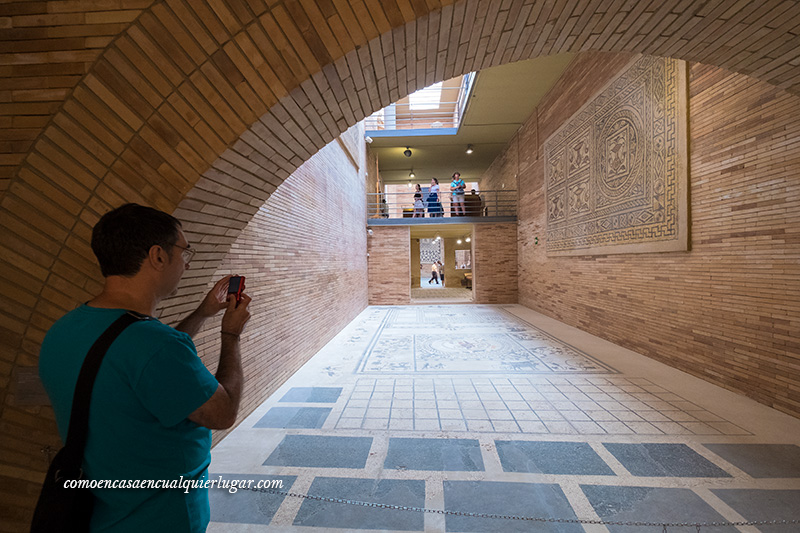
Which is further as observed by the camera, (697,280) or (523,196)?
(523,196)

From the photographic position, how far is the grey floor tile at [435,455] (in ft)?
7.91

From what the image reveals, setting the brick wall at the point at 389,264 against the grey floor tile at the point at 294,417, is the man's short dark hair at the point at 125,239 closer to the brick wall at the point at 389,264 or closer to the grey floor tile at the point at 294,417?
the grey floor tile at the point at 294,417

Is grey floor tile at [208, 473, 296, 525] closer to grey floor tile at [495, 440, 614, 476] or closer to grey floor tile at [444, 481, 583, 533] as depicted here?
grey floor tile at [444, 481, 583, 533]

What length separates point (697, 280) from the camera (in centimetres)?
408

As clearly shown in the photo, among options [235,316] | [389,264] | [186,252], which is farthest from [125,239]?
[389,264]

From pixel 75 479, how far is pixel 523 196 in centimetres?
1105

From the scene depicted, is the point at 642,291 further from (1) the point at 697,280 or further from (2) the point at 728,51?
(2) the point at 728,51

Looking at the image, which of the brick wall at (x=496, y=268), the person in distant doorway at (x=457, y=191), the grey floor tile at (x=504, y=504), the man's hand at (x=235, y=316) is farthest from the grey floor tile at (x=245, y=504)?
the person in distant doorway at (x=457, y=191)

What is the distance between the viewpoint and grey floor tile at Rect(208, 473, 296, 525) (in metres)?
1.96

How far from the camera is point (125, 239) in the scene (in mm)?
928

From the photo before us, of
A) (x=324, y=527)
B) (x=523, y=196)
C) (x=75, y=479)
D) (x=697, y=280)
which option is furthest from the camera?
(x=523, y=196)

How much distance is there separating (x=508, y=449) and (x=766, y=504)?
1.51 m

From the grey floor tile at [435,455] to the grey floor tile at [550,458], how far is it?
0.22 meters

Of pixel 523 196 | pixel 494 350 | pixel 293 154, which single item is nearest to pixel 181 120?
pixel 293 154
